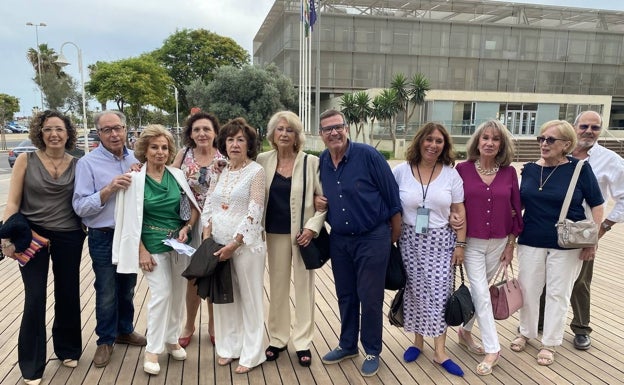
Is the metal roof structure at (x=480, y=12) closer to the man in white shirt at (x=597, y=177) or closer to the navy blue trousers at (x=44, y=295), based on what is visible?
the man in white shirt at (x=597, y=177)

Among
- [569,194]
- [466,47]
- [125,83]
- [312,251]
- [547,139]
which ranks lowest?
[312,251]

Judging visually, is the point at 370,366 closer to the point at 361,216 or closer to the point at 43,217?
Result: the point at 361,216

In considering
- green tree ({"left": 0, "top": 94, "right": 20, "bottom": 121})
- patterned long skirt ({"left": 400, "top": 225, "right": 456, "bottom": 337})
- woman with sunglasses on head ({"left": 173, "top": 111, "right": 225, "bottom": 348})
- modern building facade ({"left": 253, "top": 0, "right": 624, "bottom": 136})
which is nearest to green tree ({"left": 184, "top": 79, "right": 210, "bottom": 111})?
modern building facade ({"left": 253, "top": 0, "right": 624, "bottom": 136})

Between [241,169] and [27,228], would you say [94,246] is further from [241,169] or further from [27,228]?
[241,169]

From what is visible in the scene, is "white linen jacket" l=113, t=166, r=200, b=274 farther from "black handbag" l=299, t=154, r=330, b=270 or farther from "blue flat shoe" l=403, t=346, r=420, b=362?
"blue flat shoe" l=403, t=346, r=420, b=362

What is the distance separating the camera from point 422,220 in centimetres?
296

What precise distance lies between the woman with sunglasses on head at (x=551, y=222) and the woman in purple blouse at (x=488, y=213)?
149 millimetres

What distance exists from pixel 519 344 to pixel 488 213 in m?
1.23

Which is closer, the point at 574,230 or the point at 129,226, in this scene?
the point at 129,226

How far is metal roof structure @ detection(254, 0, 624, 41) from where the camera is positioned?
39094mm

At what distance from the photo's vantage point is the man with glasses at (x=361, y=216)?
290 cm

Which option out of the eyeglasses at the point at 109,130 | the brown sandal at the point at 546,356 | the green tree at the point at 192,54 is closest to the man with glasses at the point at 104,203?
the eyeglasses at the point at 109,130

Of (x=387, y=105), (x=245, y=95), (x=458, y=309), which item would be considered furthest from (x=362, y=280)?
(x=387, y=105)

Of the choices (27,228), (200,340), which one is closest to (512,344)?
(200,340)
